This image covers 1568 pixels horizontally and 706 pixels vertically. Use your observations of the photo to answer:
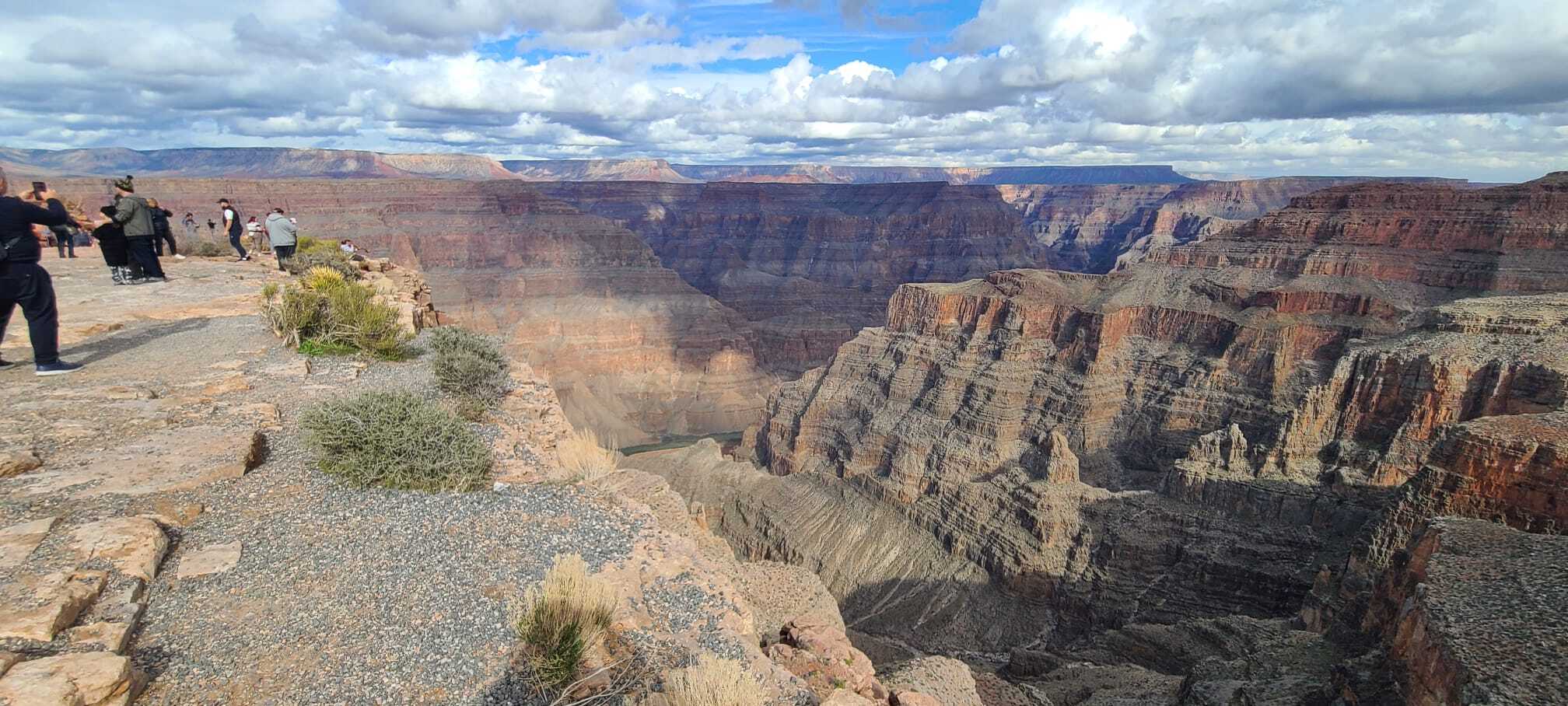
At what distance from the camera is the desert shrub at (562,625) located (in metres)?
5.25

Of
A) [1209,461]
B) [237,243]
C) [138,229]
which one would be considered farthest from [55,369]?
Answer: [1209,461]

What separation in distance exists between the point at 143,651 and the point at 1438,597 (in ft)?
50.9

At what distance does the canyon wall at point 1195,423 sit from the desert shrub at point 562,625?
1878cm

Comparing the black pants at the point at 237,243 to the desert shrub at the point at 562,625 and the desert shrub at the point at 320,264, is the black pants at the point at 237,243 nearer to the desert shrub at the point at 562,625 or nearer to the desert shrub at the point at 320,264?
the desert shrub at the point at 320,264

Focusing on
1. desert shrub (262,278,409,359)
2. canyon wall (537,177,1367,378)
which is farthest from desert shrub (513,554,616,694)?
canyon wall (537,177,1367,378)

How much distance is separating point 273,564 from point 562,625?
2.79 metres

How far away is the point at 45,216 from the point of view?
9.73 meters

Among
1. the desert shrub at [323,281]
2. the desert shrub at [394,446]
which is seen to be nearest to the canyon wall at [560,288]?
the desert shrub at [323,281]

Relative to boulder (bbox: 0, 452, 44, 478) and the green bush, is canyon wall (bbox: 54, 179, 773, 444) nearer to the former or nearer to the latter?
the green bush

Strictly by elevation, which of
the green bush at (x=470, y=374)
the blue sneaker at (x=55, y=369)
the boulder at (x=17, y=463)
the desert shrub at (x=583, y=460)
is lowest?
the desert shrub at (x=583, y=460)

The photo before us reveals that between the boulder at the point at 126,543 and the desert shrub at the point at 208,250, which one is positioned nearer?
the boulder at the point at 126,543

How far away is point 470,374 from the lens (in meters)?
11.7

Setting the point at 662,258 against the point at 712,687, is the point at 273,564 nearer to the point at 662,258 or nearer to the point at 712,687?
the point at 712,687

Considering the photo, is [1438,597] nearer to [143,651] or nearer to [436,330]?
[143,651]
